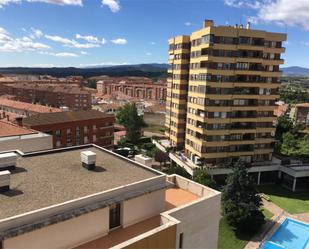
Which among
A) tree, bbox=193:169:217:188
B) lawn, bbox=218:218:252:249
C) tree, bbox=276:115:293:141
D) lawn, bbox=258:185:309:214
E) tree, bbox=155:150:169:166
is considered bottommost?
lawn, bbox=218:218:252:249

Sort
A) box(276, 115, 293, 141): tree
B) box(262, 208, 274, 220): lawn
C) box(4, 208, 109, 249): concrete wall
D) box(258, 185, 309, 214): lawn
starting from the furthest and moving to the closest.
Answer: box(276, 115, 293, 141): tree < box(258, 185, 309, 214): lawn < box(262, 208, 274, 220): lawn < box(4, 208, 109, 249): concrete wall

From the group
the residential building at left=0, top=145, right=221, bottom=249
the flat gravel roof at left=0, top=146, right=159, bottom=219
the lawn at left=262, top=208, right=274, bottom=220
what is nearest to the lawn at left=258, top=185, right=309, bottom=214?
the lawn at left=262, top=208, right=274, bottom=220

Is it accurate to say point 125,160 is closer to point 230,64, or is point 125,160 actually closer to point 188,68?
point 230,64

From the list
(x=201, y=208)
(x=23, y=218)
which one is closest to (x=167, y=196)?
(x=201, y=208)

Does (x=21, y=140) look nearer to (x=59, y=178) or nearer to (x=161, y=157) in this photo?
(x=59, y=178)

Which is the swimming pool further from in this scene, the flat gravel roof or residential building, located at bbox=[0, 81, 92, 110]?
residential building, located at bbox=[0, 81, 92, 110]

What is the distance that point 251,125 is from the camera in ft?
166

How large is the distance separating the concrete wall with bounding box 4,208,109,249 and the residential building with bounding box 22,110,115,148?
39631mm

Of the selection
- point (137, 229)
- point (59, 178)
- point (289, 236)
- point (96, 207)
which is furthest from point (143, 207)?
point (289, 236)

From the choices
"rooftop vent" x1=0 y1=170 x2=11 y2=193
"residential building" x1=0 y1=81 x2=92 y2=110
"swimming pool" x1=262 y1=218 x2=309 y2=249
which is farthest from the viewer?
"residential building" x1=0 y1=81 x2=92 y2=110

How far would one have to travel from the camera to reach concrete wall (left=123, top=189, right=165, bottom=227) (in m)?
14.5

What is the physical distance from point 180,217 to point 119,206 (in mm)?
2957

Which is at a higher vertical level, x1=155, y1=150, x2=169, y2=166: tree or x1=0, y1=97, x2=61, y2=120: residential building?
x1=0, y1=97, x2=61, y2=120: residential building

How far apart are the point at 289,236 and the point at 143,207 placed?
26333 mm
